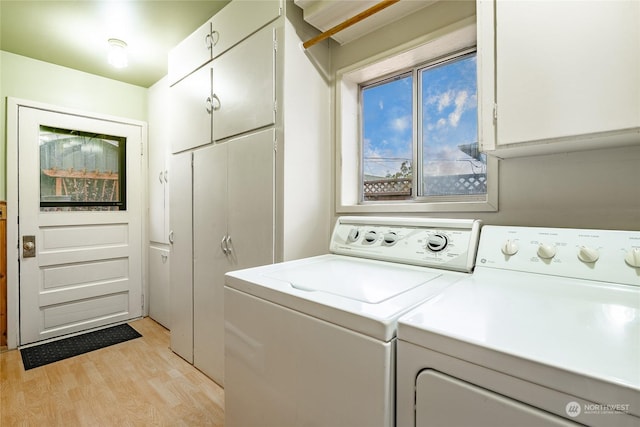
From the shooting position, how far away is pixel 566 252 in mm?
979

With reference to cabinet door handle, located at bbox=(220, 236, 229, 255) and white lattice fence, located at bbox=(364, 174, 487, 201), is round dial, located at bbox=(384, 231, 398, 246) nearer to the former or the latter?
white lattice fence, located at bbox=(364, 174, 487, 201)

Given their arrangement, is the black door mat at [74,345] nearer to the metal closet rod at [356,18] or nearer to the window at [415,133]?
the window at [415,133]

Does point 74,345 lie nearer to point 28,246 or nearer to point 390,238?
point 28,246

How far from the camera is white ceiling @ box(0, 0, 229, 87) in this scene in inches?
77.4

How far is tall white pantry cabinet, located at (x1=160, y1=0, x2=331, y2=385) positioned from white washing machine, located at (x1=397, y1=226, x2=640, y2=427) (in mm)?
1018

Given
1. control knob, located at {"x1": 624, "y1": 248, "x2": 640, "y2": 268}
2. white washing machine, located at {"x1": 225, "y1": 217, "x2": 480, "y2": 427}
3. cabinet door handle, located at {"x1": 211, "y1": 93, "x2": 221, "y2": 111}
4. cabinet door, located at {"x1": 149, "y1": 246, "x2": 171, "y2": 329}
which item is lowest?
cabinet door, located at {"x1": 149, "y1": 246, "x2": 171, "y2": 329}

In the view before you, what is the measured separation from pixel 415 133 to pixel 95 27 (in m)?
2.42

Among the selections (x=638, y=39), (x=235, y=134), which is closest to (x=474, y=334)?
(x=638, y=39)

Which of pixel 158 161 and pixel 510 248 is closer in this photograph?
pixel 510 248

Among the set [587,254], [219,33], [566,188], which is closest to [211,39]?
[219,33]

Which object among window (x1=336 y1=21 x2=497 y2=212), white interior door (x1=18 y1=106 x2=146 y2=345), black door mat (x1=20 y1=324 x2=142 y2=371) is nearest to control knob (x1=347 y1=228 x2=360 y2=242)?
window (x1=336 y1=21 x2=497 y2=212)

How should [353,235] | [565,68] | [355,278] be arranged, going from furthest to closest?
[353,235] → [355,278] → [565,68]

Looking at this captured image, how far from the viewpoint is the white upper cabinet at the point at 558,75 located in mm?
828

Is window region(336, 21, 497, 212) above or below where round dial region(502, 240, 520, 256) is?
above
